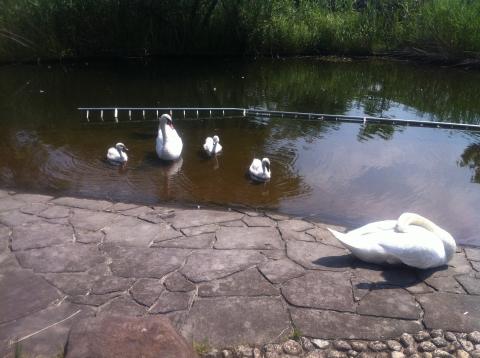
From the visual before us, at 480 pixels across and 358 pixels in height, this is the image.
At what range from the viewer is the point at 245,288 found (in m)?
3.97

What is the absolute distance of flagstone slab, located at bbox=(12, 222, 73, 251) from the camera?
4.64 m

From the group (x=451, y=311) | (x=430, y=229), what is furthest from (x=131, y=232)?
(x=451, y=311)

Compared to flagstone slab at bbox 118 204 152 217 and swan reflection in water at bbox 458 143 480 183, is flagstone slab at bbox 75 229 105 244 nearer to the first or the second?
flagstone slab at bbox 118 204 152 217

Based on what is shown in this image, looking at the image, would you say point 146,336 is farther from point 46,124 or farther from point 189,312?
point 46,124

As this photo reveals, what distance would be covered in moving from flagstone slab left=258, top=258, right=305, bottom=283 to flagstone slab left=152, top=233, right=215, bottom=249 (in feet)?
2.19

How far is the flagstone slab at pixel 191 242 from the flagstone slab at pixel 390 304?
5.15 ft

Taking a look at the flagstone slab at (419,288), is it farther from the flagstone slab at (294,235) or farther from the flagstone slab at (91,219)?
the flagstone slab at (91,219)

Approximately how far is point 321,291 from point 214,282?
0.88m

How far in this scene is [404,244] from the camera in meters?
4.11

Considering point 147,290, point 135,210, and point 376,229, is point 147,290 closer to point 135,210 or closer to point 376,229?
point 135,210

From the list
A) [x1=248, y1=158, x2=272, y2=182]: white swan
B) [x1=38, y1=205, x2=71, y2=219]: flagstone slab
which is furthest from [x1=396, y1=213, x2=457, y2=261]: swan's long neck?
[x1=38, y1=205, x2=71, y2=219]: flagstone slab

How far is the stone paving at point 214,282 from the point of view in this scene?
3.54 meters

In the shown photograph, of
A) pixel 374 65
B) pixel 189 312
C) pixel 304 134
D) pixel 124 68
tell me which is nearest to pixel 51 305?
pixel 189 312

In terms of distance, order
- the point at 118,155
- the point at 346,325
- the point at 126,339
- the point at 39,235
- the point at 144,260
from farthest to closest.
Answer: the point at 118,155 → the point at 39,235 → the point at 144,260 → the point at 346,325 → the point at 126,339
